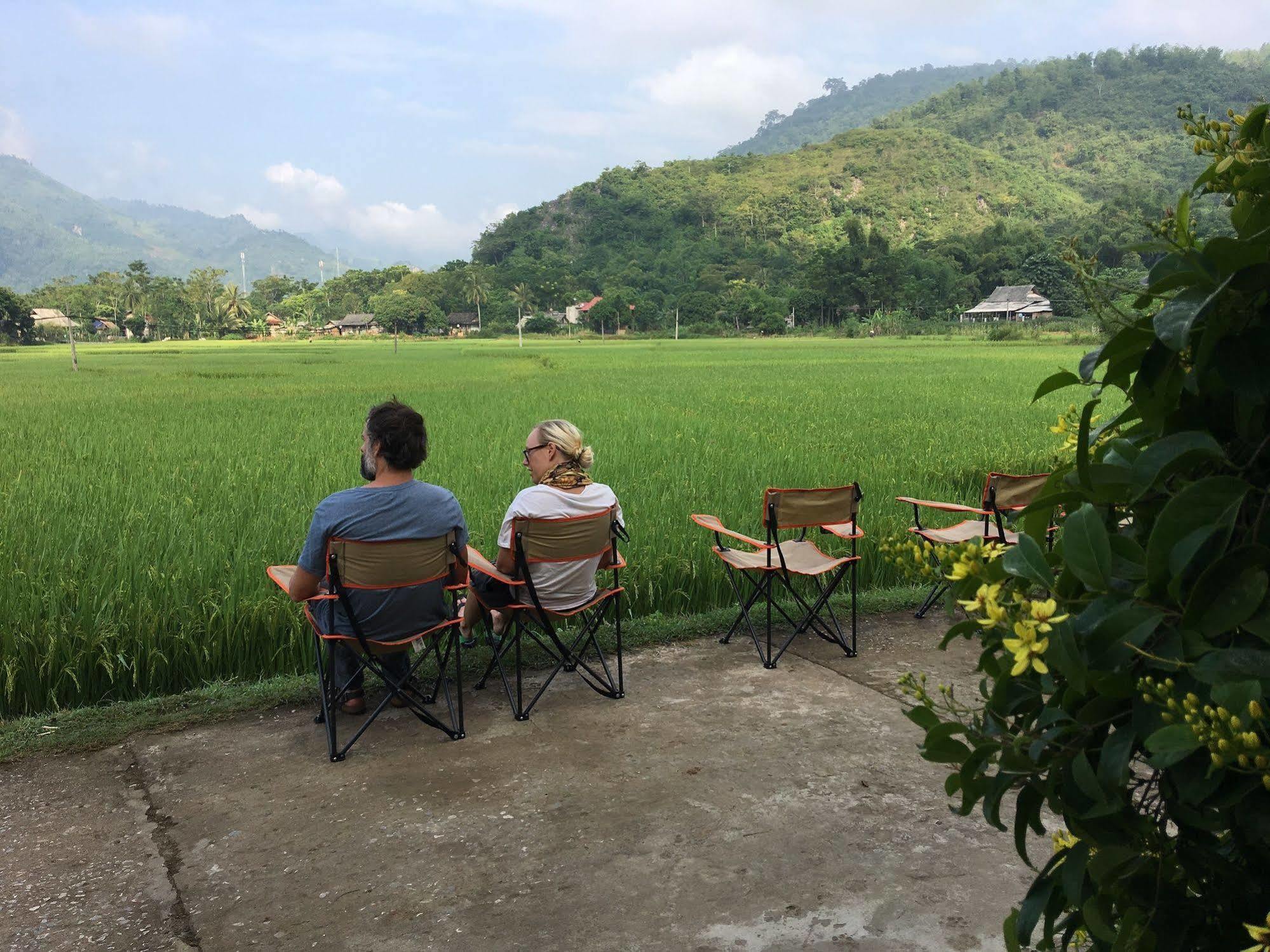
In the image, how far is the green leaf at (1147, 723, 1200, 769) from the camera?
0.90 meters

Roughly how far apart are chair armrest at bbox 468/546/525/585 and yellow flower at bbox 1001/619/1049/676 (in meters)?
3.35

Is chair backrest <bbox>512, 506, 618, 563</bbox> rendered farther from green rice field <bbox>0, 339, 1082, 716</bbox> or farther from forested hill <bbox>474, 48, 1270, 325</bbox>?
forested hill <bbox>474, 48, 1270, 325</bbox>

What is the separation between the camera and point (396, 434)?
13.2ft

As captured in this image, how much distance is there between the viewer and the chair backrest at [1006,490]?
5.33m

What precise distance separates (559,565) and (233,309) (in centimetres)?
12350

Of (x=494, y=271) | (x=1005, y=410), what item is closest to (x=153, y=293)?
(x=494, y=271)

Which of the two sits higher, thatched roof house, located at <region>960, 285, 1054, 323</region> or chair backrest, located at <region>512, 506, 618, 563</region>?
thatched roof house, located at <region>960, 285, 1054, 323</region>

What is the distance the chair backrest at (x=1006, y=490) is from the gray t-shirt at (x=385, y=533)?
9.72 feet

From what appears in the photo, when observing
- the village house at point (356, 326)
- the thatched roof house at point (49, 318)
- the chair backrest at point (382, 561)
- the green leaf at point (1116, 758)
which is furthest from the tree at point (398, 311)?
the green leaf at point (1116, 758)

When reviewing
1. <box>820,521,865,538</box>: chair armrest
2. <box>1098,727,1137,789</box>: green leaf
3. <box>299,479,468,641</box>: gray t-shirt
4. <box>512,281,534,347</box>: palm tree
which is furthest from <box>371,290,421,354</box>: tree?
<box>1098,727,1137,789</box>: green leaf

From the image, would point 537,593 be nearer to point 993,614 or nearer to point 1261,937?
point 993,614

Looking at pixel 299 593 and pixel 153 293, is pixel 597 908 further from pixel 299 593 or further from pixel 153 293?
pixel 153 293

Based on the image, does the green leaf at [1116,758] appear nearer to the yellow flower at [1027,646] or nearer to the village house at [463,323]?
the yellow flower at [1027,646]

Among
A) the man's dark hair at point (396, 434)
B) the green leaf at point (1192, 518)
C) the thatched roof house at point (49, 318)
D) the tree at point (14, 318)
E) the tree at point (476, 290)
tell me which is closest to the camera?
the green leaf at point (1192, 518)
